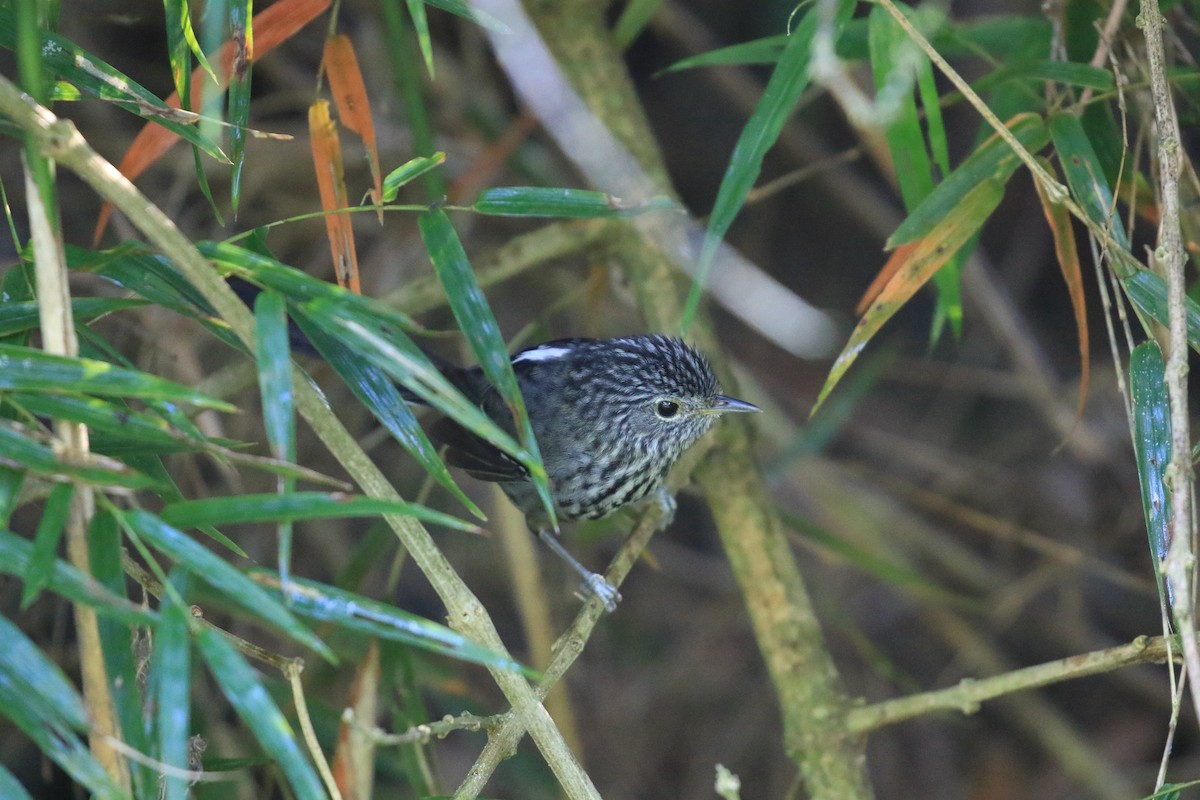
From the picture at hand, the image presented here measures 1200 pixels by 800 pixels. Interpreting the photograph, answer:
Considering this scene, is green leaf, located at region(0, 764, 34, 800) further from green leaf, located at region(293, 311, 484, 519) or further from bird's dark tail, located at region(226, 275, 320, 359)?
bird's dark tail, located at region(226, 275, 320, 359)

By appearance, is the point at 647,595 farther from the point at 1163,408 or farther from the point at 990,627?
the point at 1163,408

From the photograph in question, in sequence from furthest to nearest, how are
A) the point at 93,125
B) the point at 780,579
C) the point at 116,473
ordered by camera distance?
the point at 93,125, the point at 780,579, the point at 116,473

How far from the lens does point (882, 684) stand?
552 cm

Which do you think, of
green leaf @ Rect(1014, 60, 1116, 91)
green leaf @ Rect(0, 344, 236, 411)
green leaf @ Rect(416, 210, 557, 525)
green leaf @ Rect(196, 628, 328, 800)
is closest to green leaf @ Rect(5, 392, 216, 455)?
green leaf @ Rect(0, 344, 236, 411)

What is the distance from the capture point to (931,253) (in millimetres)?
2732

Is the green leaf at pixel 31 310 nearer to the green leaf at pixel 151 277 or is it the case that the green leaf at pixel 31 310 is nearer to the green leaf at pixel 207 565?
the green leaf at pixel 151 277

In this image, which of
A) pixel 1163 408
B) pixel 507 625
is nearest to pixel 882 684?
pixel 507 625

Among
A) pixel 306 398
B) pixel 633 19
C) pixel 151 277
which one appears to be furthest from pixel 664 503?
pixel 151 277

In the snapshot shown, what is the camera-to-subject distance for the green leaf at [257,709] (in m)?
1.84

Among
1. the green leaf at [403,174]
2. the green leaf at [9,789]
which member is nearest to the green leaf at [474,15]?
the green leaf at [403,174]

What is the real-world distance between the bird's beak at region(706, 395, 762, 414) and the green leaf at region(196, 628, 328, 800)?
1.91m

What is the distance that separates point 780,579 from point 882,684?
223 cm

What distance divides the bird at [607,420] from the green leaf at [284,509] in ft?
5.14

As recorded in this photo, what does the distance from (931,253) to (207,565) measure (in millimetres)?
1771
